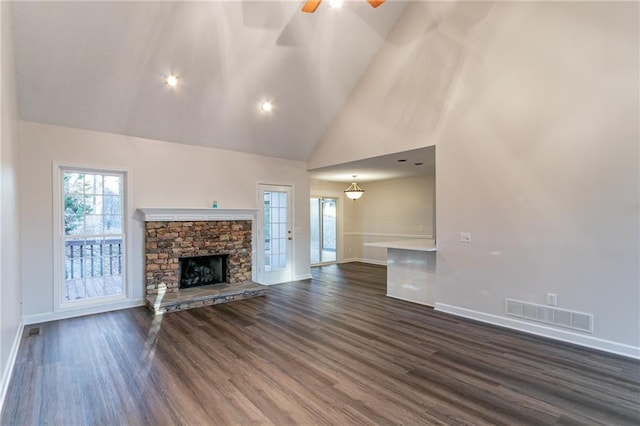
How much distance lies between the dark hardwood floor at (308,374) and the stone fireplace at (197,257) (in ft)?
2.40

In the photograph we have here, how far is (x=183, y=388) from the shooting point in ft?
8.64

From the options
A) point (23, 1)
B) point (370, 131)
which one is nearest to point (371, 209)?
point (370, 131)

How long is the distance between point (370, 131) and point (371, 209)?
4.33m

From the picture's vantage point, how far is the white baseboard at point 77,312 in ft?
13.9

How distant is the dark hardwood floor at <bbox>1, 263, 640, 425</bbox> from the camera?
230 cm

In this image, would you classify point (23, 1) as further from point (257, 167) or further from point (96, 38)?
point (257, 167)

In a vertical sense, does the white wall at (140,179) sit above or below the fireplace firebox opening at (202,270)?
above

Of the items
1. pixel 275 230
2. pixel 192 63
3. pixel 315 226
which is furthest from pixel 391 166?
pixel 192 63

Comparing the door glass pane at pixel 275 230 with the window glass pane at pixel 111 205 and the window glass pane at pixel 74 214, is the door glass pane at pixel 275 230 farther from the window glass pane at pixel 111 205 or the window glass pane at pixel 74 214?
the window glass pane at pixel 74 214

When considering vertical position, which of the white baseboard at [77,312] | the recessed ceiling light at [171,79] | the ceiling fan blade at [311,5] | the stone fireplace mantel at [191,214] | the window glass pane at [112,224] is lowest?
the white baseboard at [77,312]

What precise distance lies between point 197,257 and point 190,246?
16.7 inches

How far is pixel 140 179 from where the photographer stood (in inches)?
199

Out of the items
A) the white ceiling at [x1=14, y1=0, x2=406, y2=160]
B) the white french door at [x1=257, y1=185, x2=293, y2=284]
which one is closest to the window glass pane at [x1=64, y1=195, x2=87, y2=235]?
the white ceiling at [x1=14, y1=0, x2=406, y2=160]

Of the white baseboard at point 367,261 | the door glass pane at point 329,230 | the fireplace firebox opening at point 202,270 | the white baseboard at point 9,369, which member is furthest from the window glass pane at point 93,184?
the white baseboard at point 367,261
